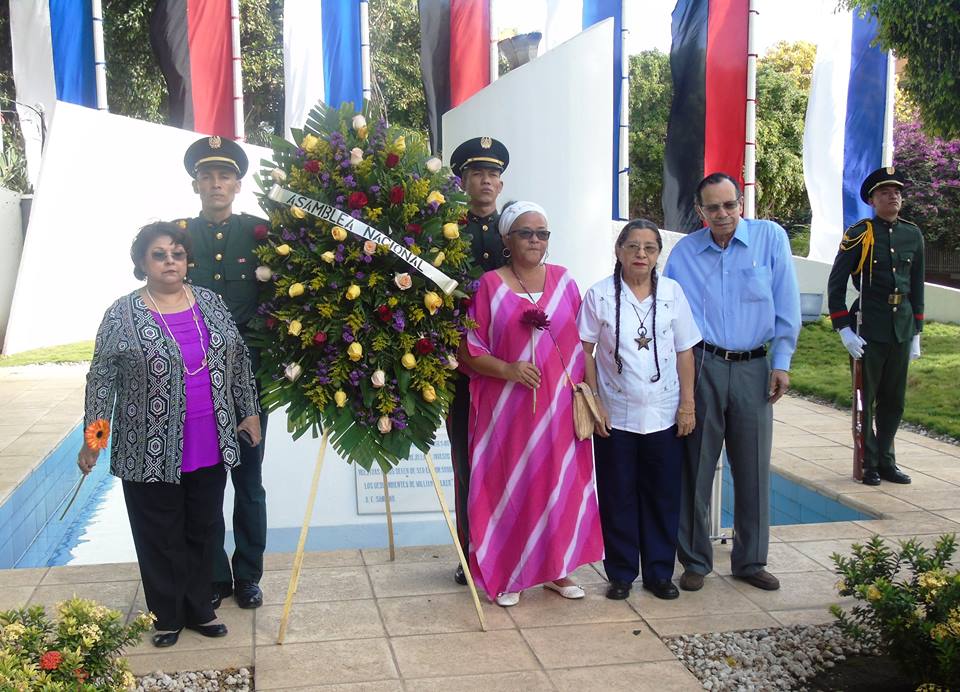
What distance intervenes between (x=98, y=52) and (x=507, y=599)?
1157cm

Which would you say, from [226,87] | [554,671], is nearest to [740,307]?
[554,671]

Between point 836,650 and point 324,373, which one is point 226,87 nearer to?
point 324,373

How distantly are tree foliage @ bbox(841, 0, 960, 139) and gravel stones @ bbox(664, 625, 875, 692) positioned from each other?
248 inches

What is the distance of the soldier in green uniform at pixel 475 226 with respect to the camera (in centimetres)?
411

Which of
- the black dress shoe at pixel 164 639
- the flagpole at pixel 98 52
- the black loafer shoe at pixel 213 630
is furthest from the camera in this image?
the flagpole at pixel 98 52

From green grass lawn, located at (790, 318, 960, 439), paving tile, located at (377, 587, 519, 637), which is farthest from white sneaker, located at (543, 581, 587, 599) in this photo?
green grass lawn, located at (790, 318, 960, 439)

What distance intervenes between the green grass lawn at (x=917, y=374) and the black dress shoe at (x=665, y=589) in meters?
4.63

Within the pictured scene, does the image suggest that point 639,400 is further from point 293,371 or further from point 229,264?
point 229,264

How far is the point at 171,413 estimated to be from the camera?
3422 millimetres

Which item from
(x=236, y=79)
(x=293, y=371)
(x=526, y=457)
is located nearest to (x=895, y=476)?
(x=526, y=457)

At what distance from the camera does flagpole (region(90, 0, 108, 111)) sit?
42.0ft

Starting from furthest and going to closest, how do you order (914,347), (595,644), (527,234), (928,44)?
(928,44) < (914,347) < (527,234) < (595,644)

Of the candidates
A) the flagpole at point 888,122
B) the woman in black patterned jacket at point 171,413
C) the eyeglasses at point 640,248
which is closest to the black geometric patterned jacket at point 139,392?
the woman in black patterned jacket at point 171,413

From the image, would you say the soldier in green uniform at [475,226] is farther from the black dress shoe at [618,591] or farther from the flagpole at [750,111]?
the flagpole at [750,111]
